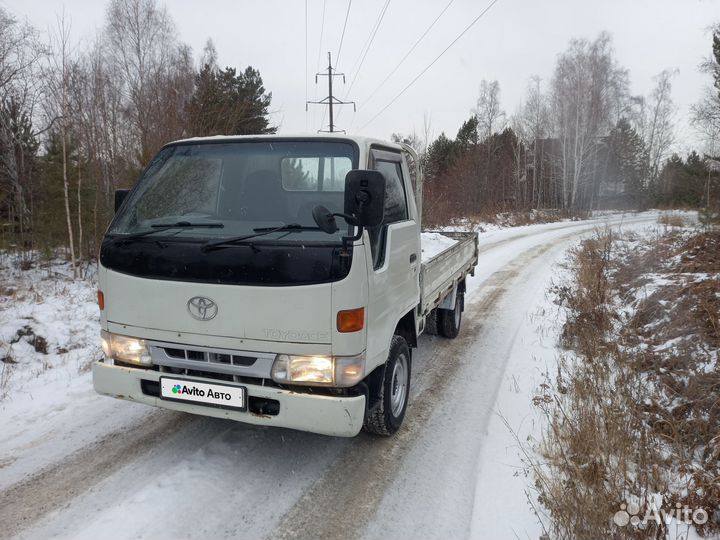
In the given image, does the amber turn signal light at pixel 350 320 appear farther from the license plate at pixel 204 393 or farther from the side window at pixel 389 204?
the license plate at pixel 204 393

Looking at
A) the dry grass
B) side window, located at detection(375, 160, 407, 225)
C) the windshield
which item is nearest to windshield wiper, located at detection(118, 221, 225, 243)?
the windshield

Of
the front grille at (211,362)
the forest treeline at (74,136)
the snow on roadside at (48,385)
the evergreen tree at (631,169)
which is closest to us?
the front grille at (211,362)

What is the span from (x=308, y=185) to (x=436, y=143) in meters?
43.6

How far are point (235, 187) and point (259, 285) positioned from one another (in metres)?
0.95

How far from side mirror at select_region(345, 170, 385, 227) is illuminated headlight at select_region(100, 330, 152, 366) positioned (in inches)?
66.1

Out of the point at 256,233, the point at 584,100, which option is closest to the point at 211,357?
the point at 256,233

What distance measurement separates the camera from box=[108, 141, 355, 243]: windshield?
3137 millimetres

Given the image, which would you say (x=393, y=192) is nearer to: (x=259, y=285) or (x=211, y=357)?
(x=259, y=285)

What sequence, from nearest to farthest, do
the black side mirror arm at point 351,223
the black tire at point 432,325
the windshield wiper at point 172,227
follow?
the black side mirror arm at point 351,223 → the windshield wiper at point 172,227 → the black tire at point 432,325

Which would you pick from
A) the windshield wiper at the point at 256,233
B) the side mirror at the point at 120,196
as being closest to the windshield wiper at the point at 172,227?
the windshield wiper at the point at 256,233

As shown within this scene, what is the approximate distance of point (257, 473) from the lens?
3127 millimetres

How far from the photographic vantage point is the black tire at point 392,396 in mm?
3398

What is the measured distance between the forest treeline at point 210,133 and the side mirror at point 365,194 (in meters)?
9.69

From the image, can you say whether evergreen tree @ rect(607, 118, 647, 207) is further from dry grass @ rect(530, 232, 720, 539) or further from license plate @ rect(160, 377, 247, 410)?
license plate @ rect(160, 377, 247, 410)
